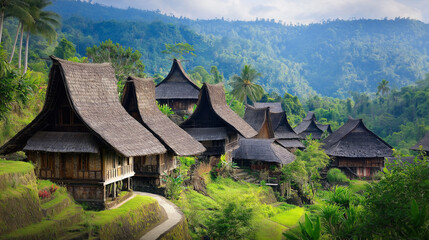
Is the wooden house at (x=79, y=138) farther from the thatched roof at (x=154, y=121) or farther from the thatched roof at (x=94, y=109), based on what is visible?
the thatched roof at (x=154, y=121)

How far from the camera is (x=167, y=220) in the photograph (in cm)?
1905

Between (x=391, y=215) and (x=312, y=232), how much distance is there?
104 inches

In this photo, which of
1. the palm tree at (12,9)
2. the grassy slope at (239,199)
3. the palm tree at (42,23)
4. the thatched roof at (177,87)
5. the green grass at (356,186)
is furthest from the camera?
the green grass at (356,186)

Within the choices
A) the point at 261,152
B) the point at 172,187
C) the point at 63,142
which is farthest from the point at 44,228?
the point at 261,152

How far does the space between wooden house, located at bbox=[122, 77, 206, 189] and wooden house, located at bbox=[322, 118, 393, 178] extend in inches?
1110

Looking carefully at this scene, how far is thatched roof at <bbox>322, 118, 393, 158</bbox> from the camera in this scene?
46.9 m

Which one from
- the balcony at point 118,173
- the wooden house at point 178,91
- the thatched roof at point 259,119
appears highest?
the wooden house at point 178,91

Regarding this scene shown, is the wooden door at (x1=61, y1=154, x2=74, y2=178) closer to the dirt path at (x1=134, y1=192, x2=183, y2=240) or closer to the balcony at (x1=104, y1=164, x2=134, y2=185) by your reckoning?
the balcony at (x1=104, y1=164, x2=134, y2=185)

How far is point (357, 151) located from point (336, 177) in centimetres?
457

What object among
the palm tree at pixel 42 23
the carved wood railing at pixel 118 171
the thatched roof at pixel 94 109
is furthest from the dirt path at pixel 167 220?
the palm tree at pixel 42 23

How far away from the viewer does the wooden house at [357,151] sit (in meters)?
47.2

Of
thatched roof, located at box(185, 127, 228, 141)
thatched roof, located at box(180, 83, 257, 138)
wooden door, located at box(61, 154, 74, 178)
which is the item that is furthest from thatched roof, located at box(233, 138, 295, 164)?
wooden door, located at box(61, 154, 74, 178)

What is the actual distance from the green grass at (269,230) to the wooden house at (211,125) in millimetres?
8599

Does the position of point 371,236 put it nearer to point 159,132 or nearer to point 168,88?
point 159,132
